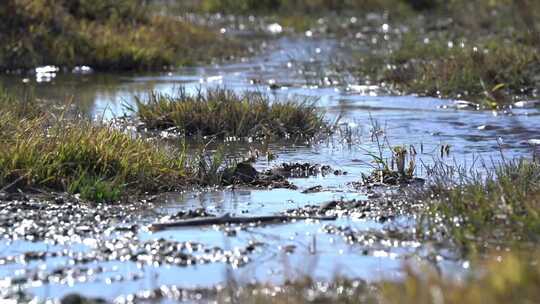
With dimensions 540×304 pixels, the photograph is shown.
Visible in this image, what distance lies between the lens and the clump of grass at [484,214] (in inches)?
240

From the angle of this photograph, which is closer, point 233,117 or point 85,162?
point 85,162

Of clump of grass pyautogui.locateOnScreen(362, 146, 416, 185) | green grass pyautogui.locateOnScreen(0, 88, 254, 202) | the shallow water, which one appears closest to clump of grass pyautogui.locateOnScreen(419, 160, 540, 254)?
the shallow water

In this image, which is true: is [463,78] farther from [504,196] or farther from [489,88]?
[504,196]

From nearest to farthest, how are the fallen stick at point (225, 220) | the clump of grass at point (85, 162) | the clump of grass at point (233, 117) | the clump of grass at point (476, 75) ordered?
the fallen stick at point (225, 220)
the clump of grass at point (85, 162)
the clump of grass at point (233, 117)
the clump of grass at point (476, 75)

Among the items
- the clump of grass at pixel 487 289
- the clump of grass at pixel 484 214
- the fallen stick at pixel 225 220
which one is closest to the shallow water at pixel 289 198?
the fallen stick at pixel 225 220

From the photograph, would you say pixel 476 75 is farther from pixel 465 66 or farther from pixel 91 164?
pixel 91 164

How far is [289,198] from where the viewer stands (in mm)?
7789

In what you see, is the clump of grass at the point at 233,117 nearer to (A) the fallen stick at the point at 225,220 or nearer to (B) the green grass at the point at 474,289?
(A) the fallen stick at the point at 225,220

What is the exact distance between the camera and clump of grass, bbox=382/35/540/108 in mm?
13609

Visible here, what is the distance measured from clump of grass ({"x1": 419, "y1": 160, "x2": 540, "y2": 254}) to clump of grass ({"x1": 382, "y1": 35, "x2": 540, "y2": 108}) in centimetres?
596

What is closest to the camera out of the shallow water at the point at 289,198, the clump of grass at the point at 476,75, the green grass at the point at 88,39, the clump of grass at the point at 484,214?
the shallow water at the point at 289,198

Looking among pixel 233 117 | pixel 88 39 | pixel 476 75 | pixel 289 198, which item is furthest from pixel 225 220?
pixel 88 39

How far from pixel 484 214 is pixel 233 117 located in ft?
15.5

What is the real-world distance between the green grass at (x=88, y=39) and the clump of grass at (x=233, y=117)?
213 inches
